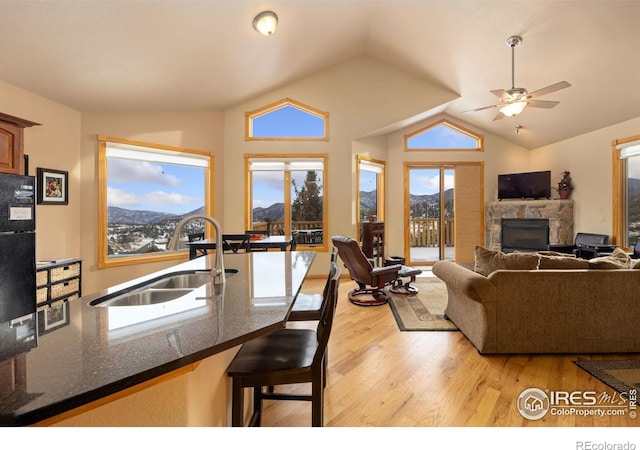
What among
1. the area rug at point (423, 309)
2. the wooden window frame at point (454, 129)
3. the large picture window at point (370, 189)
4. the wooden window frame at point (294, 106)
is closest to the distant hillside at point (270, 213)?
the wooden window frame at point (294, 106)

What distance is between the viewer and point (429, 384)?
210cm

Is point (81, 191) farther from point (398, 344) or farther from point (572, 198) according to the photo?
point (572, 198)

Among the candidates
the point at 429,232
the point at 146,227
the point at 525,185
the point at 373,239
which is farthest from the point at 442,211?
the point at 146,227

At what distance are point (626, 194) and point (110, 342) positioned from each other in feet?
21.6

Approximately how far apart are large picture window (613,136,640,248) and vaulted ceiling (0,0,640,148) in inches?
20.9

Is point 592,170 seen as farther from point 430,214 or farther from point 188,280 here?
point 188,280

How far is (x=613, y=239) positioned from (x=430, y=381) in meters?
4.66

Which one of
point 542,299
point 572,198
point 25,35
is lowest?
point 542,299

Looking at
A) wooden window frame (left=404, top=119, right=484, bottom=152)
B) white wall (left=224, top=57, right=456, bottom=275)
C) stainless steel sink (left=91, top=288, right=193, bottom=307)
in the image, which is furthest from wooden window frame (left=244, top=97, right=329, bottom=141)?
stainless steel sink (left=91, top=288, right=193, bottom=307)

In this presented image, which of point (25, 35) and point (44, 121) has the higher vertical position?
point (25, 35)

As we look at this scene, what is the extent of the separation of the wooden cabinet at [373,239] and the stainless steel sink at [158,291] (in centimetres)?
385

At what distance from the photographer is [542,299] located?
8.05ft
